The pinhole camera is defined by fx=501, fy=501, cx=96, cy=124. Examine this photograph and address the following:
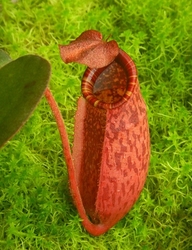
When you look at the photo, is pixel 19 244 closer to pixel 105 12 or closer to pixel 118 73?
pixel 118 73

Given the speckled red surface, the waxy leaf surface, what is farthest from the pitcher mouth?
the waxy leaf surface

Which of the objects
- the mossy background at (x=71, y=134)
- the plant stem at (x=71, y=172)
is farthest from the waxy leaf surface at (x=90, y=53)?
the mossy background at (x=71, y=134)

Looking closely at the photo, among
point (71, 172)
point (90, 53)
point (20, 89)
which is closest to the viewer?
point (20, 89)

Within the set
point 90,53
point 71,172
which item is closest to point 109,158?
point 71,172

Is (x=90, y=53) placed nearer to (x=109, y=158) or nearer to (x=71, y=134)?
(x=109, y=158)

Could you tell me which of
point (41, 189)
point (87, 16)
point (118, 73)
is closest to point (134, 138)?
point (118, 73)

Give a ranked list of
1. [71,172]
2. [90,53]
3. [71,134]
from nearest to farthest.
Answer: [90,53], [71,172], [71,134]
